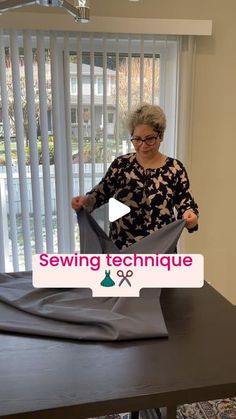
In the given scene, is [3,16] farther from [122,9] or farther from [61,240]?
[61,240]

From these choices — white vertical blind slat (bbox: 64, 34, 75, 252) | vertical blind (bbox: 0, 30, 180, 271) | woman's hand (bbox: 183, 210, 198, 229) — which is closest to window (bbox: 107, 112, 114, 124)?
vertical blind (bbox: 0, 30, 180, 271)

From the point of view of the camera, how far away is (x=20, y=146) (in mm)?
2023

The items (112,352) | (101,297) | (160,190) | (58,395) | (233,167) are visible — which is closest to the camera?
(58,395)

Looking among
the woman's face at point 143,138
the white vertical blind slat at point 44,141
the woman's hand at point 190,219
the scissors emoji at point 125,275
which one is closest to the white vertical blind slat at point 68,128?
the white vertical blind slat at point 44,141

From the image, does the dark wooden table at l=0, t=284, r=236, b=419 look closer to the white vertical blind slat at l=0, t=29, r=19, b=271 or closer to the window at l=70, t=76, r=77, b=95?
the white vertical blind slat at l=0, t=29, r=19, b=271

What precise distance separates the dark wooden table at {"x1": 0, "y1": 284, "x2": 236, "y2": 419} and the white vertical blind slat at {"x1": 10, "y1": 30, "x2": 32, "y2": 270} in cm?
119

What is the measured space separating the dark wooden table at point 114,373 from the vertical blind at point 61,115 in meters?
1.21

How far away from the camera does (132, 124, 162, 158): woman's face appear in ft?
5.26

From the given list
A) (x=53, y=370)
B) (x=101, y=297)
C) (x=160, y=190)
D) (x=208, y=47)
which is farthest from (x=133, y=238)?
(x=208, y=47)

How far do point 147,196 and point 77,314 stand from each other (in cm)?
76

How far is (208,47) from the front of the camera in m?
2.12

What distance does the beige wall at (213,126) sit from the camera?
2029mm

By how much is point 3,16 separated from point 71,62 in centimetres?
40

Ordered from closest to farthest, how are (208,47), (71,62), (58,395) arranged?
(58,395) < (71,62) < (208,47)
